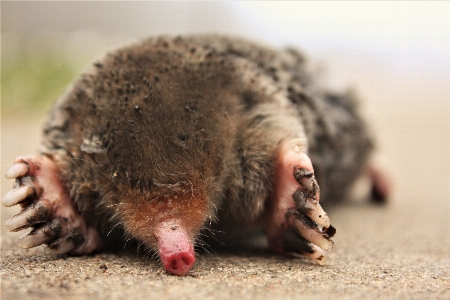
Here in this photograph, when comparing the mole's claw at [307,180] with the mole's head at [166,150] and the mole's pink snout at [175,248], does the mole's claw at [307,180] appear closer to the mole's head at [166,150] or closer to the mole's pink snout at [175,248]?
the mole's head at [166,150]

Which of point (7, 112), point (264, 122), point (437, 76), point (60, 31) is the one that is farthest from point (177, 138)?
point (437, 76)

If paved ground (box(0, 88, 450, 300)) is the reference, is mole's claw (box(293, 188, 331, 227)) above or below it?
above

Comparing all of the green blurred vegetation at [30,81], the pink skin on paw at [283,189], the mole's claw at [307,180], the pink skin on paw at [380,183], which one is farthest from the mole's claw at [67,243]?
the green blurred vegetation at [30,81]

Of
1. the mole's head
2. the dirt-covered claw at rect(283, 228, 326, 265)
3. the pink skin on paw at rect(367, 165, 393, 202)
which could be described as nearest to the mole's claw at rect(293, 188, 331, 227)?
the dirt-covered claw at rect(283, 228, 326, 265)

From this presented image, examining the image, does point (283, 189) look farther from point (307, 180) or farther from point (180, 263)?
point (180, 263)

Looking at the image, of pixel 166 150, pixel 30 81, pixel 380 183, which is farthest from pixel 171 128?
pixel 30 81

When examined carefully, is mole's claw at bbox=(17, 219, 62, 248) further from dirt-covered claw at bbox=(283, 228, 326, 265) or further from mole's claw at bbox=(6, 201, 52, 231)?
dirt-covered claw at bbox=(283, 228, 326, 265)
